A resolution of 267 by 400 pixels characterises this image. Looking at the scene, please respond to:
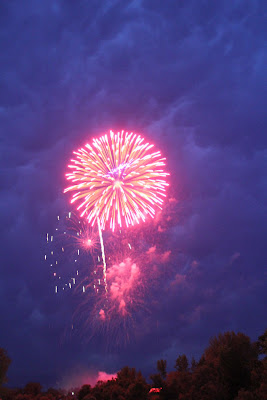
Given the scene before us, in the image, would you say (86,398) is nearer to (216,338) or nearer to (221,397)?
(221,397)

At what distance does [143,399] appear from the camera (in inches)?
1451

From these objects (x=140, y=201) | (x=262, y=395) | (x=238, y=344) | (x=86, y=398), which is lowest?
(x=262, y=395)

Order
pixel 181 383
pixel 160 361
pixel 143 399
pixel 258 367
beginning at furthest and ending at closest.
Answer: pixel 160 361, pixel 181 383, pixel 258 367, pixel 143 399

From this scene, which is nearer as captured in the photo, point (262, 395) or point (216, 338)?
point (262, 395)

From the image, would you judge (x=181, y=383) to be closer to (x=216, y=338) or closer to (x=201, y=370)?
(x=201, y=370)

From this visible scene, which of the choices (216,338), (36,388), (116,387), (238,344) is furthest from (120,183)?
(36,388)

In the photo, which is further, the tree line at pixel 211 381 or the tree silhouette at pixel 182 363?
the tree silhouette at pixel 182 363

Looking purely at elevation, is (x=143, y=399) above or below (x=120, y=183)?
below

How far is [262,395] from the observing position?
31.0m

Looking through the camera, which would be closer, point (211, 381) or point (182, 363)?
point (211, 381)

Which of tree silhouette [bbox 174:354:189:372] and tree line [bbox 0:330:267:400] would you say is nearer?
tree line [bbox 0:330:267:400]

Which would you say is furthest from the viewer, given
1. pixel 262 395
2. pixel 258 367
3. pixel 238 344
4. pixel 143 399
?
pixel 238 344

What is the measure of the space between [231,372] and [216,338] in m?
12.5

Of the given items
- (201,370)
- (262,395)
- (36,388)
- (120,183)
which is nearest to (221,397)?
(201,370)
